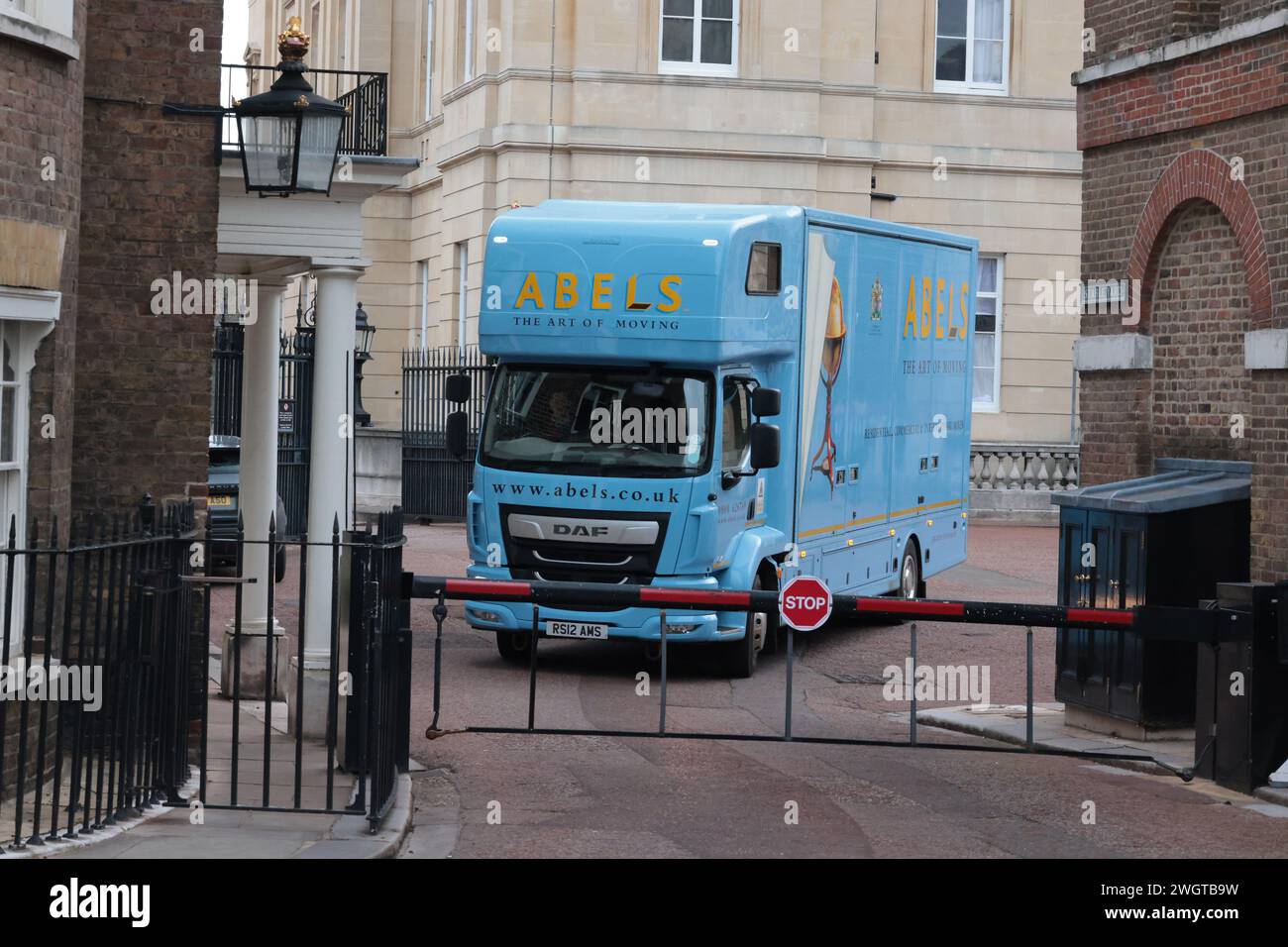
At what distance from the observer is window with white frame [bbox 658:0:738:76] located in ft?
107

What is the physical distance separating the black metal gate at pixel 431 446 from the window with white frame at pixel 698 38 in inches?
240

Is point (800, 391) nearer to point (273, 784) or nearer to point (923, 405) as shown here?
point (923, 405)

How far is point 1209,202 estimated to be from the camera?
1418 centimetres

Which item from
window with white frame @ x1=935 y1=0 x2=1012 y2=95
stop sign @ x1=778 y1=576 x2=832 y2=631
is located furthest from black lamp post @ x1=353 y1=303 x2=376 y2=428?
stop sign @ x1=778 y1=576 x2=832 y2=631

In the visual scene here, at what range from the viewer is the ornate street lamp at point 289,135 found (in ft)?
37.2

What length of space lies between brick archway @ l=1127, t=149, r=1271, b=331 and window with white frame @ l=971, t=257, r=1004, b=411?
64.6ft

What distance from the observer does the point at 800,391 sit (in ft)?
54.5

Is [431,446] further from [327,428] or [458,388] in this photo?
[327,428]

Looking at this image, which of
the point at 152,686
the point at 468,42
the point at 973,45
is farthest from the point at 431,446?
the point at 152,686

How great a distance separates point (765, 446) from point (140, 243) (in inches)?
232

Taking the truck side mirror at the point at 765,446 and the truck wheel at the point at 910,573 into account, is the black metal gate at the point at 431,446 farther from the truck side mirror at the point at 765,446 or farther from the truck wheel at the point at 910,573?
the truck side mirror at the point at 765,446

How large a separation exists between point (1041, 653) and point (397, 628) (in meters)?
→ 9.47

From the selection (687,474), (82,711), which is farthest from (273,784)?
(687,474)

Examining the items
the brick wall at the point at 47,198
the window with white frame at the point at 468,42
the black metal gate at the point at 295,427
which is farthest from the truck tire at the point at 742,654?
the window with white frame at the point at 468,42
